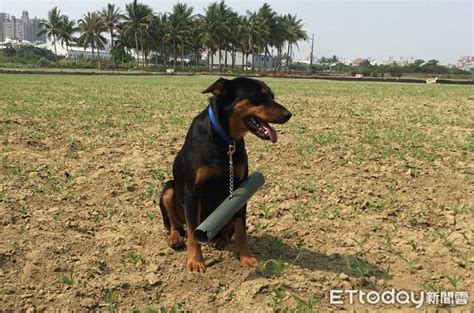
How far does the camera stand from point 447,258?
12.8ft

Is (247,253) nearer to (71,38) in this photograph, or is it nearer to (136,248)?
(136,248)

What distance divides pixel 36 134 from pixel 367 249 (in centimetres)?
661

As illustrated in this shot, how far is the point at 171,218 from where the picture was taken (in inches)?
173

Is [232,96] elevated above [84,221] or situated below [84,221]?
above

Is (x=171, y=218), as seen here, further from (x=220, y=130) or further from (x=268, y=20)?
(x=268, y=20)

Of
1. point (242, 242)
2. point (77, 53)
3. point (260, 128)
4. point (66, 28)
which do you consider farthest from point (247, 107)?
point (77, 53)

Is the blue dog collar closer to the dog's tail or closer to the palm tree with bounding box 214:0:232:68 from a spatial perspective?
the dog's tail

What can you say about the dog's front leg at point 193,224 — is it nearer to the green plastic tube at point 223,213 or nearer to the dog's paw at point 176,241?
the green plastic tube at point 223,213

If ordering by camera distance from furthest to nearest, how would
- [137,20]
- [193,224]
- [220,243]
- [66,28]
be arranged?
1. [66,28]
2. [137,20]
3. [220,243]
4. [193,224]

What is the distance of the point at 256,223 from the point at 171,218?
1.00 meters

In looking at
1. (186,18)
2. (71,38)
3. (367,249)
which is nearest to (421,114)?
(367,249)

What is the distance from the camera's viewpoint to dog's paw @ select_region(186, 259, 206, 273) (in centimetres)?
383

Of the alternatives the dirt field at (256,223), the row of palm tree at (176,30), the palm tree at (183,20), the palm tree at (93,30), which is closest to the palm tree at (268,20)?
the row of palm tree at (176,30)

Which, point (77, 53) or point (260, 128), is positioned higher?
point (77, 53)
